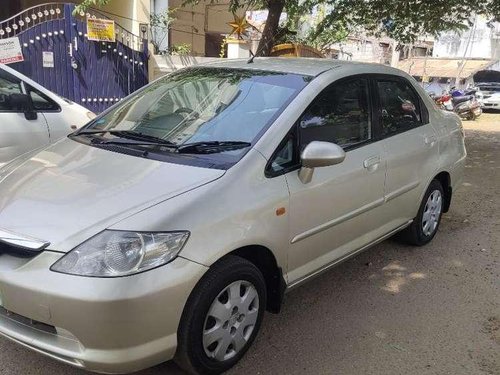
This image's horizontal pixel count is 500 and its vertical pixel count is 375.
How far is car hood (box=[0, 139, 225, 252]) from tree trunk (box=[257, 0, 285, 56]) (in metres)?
6.32

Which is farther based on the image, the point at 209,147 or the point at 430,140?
the point at 430,140

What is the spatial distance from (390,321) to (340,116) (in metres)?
1.41

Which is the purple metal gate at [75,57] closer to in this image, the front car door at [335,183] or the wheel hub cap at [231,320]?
the front car door at [335,183]

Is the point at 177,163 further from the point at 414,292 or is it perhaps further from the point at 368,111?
the point at 414,292

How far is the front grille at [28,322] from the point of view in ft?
7.93

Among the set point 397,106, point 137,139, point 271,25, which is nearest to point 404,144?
point 397,106

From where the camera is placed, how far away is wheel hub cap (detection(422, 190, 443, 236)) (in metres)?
4.75

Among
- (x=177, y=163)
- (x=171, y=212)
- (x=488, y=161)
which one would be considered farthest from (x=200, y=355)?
(x=488, y=161)

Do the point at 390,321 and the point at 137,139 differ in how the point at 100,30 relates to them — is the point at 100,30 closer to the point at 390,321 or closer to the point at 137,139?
the point at 137,139

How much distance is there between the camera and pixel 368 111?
384cm

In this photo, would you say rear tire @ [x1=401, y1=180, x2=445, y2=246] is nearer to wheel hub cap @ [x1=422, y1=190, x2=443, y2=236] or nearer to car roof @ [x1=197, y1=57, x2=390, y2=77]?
wheel hub cap @ [x1=422, y1=190, x2=443, y2=236]

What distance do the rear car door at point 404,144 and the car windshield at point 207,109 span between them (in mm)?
926

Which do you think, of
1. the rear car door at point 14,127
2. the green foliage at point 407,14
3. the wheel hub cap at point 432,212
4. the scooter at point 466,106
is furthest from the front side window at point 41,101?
the scooter at point 466,106

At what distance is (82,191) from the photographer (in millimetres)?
2658
